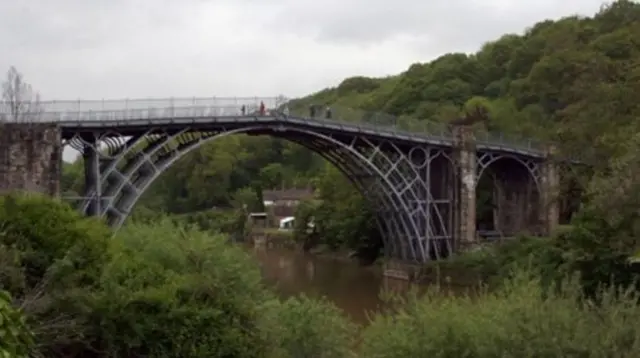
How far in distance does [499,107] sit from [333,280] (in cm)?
2570

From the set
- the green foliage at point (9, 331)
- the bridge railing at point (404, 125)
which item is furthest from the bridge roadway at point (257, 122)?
the green foliage at point (9, 331)

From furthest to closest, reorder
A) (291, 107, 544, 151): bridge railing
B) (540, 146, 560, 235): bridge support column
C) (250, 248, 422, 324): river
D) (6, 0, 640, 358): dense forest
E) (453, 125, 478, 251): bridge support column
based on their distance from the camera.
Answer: (540, 146, 560, 235): bridge support column, (453, 125, 478, 251): bridge support column, (291, 107, 544, 151): bridge railing, (250, 248, 422, 324): river, (6, 0, 640, 358): dense forest

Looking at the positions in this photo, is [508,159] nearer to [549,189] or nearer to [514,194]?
[514,194]

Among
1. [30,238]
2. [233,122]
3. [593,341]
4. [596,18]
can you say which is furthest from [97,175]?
[596,18]

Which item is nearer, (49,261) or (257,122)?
(49,261)

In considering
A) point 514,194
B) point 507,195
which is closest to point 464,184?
point 514,194

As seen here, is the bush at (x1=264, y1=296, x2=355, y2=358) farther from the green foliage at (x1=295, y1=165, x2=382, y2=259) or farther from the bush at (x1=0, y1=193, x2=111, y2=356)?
the green foliage at (x1=295, y1=165, x2=382, y2=259)

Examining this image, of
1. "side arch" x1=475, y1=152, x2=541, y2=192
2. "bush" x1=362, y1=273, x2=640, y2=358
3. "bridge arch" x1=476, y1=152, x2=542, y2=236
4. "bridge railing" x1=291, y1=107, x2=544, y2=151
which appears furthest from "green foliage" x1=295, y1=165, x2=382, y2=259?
"bush" x1=362, y1=273, x2=640, y2=358

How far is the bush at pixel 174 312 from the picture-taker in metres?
17.2

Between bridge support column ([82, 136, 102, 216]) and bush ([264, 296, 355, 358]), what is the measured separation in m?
14.6

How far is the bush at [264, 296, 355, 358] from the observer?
1758cm

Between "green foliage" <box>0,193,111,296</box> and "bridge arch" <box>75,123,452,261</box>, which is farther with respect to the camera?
"bridge arch" <box>75,123,452,261</box>

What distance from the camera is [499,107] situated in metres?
66.5

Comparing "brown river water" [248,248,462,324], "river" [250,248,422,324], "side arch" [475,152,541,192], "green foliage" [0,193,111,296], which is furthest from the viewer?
"side arch" [475,152,541,192]
